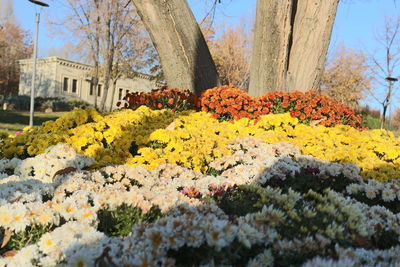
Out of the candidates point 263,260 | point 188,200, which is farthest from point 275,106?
point 263,260

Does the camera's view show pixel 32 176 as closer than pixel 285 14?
Yes

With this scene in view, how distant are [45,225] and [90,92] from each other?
4569cm

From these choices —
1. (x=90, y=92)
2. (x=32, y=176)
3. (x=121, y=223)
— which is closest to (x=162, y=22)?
(x=32, y=176)

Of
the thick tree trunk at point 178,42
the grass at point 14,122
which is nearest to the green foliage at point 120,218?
the thick tree trunk at point 178,42

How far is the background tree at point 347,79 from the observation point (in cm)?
3975

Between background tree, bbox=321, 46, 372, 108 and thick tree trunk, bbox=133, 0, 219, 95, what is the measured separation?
34.2 meters

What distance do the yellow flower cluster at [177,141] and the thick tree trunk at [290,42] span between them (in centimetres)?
198

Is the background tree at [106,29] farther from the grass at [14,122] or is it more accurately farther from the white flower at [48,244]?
the white flower at [48,244]

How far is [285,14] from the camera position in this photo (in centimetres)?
745

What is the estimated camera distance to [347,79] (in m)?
40.2

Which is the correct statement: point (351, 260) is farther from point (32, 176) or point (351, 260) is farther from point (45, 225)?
point (32, 176)

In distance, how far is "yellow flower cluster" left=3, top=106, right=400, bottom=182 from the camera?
14.8 ft

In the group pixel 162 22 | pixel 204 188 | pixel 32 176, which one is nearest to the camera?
pixel 204 188

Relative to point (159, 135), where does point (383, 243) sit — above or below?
below
